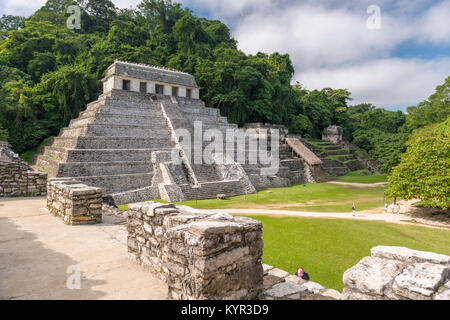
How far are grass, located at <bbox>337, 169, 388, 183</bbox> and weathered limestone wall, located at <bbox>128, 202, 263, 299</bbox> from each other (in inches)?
1018

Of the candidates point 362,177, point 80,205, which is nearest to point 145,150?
point 80,205

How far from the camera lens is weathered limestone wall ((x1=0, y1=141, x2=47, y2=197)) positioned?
10.0 metres

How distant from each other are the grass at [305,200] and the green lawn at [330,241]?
10.2ft

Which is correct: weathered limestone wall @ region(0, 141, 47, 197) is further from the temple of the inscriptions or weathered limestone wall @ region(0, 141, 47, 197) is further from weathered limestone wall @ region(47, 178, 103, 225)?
weathered limestone wall @ region(47, 178, 103, 225)

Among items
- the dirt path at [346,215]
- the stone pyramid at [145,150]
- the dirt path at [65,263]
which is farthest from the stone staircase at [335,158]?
the dirt path at [65,263]

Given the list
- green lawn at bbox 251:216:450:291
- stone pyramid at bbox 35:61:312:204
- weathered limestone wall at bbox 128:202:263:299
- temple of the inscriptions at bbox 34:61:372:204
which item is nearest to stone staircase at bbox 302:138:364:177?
temple of the inscriptions at bbox 34:61:372:204

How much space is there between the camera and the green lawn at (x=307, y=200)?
14898mm

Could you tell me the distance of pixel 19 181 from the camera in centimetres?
1035

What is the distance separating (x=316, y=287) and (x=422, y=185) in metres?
12.5

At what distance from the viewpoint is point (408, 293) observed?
2.91 meters

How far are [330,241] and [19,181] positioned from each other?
455 inches

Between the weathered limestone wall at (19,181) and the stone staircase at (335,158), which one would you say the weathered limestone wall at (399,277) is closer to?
the weathered limestone wall at (19,181)
